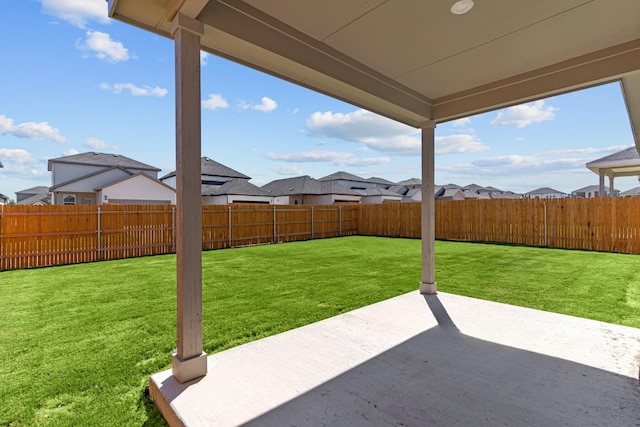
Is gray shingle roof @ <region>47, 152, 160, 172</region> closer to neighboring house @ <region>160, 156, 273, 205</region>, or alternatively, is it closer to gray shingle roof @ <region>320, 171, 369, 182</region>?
neighboring house @ <region>160, 156, 273, 205</region>

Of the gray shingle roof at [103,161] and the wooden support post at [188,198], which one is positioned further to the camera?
the gray shingle roof at [103,161]

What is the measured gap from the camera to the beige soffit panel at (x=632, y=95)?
116 inches

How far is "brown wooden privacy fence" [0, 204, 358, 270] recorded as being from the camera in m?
7.75

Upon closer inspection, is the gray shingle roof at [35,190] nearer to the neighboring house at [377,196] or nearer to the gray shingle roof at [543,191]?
the neighboring house at [377,196]

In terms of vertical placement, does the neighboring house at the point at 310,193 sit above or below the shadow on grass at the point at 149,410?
above

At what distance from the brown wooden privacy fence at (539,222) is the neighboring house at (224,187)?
11246mm

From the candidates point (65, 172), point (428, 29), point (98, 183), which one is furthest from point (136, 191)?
point (428, 29)

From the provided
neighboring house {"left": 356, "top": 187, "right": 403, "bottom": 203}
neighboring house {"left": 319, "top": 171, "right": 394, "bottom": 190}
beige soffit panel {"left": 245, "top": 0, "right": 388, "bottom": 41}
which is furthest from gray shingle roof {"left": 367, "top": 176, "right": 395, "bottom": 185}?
beige soffit panel {"left": 245, "top": 0, "right": 388, "bottom": 41}

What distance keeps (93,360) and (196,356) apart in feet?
3.94

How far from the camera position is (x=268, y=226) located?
1306 cm

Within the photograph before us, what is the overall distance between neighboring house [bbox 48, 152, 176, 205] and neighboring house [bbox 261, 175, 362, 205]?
31.9ft

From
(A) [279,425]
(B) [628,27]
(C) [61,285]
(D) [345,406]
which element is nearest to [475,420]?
(D) [345,406]

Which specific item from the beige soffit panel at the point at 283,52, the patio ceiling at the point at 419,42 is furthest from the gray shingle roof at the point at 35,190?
the patio ceiling at the point at 419,42

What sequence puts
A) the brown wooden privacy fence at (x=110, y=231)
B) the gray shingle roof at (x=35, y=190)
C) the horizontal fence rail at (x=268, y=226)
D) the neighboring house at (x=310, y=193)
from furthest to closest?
the gray shingle roof at (x=35, y=190) < the neighboring house at (x=310, y=193) < the horizontal fence rail at (x=268, y=226) < the brown wooden privacy fence at (x=110, y=231)
